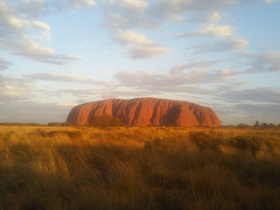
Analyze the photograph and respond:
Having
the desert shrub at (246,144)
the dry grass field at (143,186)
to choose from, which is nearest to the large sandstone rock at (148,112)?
the desert shrub at (246,144)

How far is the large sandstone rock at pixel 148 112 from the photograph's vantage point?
103062 mm

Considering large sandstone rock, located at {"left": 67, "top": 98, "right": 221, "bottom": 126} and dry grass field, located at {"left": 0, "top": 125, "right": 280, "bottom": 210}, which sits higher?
large sandstone rock, located at {"left": 67, "top": 98, "right": 221, "bottom": 126}

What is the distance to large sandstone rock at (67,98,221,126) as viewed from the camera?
103062 mm

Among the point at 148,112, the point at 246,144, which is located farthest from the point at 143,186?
the point at 148,112

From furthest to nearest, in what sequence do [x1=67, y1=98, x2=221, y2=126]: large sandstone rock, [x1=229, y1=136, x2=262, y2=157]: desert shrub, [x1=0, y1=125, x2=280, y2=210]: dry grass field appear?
[x1=67, y1=98, x2=221, y2=126]: large sandstone rock → [x1=229, y1=136, x2=262, y2=157]: desert shrub → [x1=0, y1=125, x2=280, y2=210]: dry grass field

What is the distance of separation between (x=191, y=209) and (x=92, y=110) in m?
110

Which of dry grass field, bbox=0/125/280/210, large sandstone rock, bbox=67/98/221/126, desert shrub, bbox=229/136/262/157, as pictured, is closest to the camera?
dry grass field, bbox=0/125/280/210

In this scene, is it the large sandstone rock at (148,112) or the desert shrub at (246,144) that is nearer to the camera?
the desert shrub at (246,144)

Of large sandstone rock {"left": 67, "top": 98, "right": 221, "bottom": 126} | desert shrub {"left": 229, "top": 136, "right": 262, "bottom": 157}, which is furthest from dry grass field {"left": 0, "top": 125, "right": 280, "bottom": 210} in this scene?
large sandstone rock {"left": 67, "top": 98, "right": 221, "bottom": 126}

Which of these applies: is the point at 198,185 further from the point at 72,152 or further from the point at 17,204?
the point at 72,152

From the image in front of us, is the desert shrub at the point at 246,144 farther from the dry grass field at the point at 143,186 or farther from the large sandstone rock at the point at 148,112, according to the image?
the large sandstone rock at the point at 148,112

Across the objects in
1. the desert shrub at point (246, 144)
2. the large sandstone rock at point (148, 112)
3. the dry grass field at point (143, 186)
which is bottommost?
the dry grass field at point (143, 186)

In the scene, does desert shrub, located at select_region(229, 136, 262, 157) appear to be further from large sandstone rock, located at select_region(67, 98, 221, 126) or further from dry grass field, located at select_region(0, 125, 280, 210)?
large sandstone rock, located at select_region(67, 98, 221, 126)

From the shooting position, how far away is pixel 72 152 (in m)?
9.96
